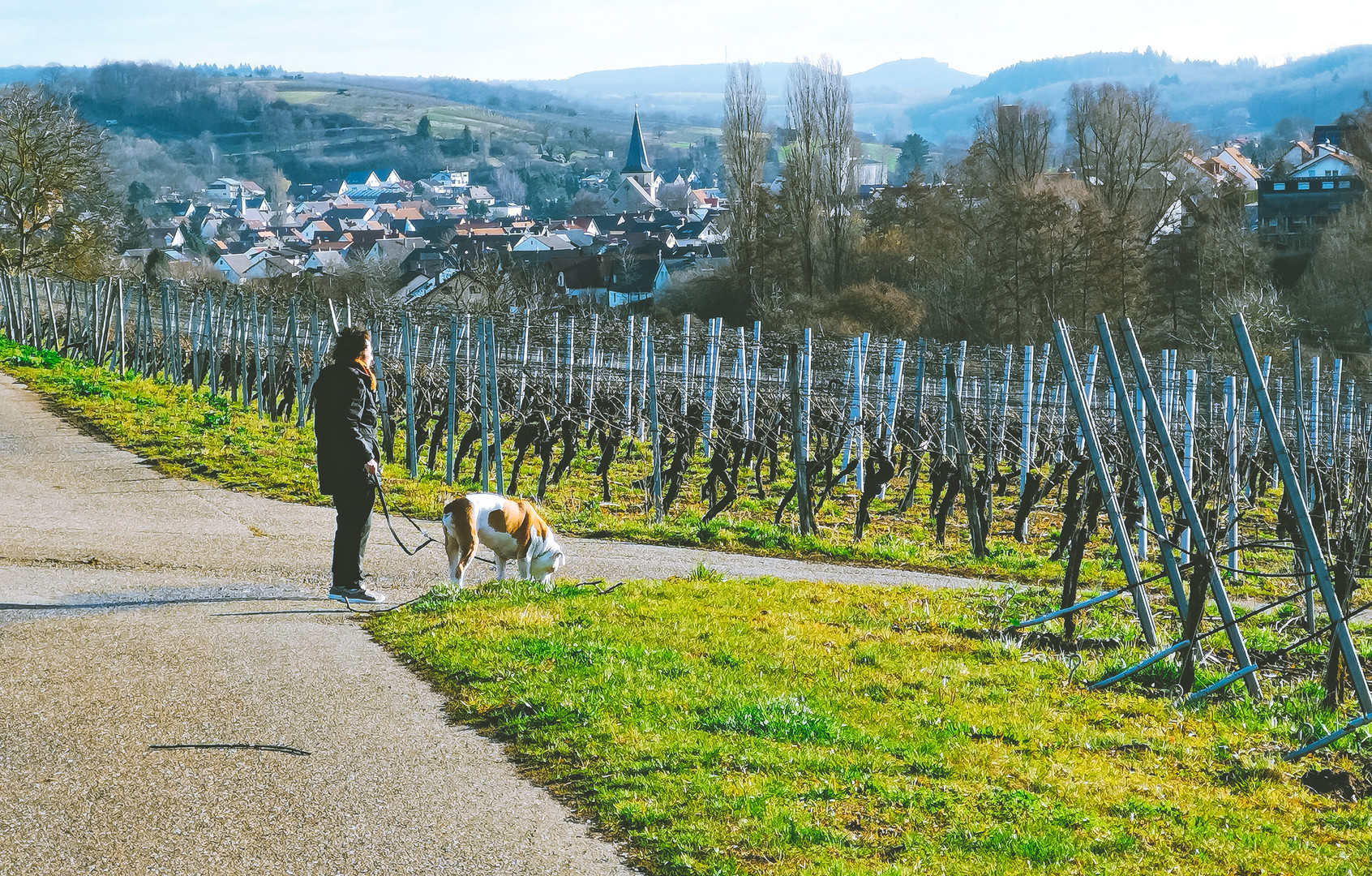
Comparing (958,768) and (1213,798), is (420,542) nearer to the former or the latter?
(958,768)

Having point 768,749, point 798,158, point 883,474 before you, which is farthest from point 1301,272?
point 768,749

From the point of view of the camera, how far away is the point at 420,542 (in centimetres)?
1112

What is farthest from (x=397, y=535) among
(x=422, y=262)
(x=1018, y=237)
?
(x=422, y=262)

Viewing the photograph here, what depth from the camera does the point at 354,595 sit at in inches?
331

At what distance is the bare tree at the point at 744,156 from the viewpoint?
181 ft

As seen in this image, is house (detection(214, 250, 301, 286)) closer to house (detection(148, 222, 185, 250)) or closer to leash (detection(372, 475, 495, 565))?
house (detection(148, 222, 185, 250))

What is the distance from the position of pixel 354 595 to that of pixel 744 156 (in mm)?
54340

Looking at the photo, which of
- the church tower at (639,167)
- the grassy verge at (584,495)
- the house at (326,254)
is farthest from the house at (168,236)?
the grassy verge at (584,495)

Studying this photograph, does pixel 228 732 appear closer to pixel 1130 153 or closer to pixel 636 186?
pixel 1130 153

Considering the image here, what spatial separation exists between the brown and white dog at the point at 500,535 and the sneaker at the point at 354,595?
0.59m

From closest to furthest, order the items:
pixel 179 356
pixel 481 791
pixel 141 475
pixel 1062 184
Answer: pixel 481 791 < pixel 141 475 < pixel 179 356 < pixel 1062 184

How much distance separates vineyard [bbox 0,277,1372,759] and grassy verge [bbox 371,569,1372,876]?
1.40 ft

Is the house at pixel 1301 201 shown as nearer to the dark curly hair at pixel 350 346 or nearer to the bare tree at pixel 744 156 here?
the bare tree at pixel 744 156

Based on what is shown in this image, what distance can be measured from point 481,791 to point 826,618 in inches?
159
